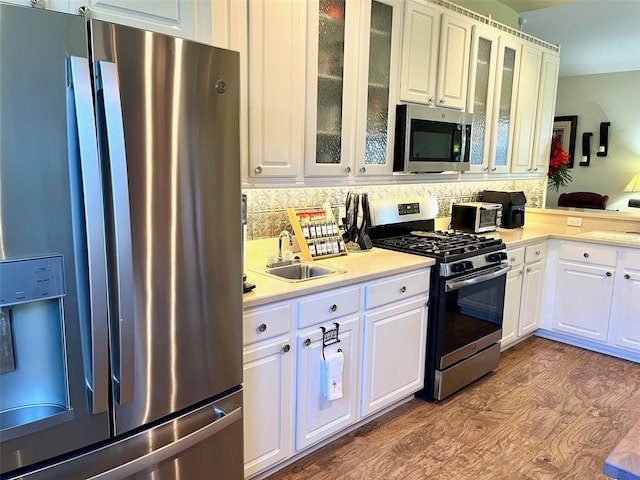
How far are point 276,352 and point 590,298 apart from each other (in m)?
2.89

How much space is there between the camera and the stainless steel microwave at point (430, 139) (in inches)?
117

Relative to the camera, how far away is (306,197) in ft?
9.51

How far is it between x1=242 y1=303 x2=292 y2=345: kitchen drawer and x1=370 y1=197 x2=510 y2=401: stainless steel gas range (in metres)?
1.08

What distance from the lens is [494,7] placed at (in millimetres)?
4008

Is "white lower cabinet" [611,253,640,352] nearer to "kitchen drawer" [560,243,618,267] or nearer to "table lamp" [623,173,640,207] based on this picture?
"kitchen drawer" [560,243,618,267]

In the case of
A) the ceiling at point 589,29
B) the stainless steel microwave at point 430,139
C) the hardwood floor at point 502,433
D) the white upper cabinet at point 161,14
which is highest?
the ceiling at point 589,29

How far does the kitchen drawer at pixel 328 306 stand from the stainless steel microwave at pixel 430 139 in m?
1.09

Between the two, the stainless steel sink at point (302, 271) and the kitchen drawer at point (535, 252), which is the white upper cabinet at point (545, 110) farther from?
the stainless steel sink at point (302, 271)

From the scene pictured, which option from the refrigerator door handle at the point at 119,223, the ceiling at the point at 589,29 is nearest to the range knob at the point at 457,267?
the refrigerator door handle at the point at 119,223

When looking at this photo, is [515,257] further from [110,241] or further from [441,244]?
[110,241]

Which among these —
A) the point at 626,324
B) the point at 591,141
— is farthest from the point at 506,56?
the point at 591,141

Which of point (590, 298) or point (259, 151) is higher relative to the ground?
point (259, 151)

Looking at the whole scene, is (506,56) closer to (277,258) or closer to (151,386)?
(277,258)

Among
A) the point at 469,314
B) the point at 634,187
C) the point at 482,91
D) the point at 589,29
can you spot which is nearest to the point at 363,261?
the point at 469,314
